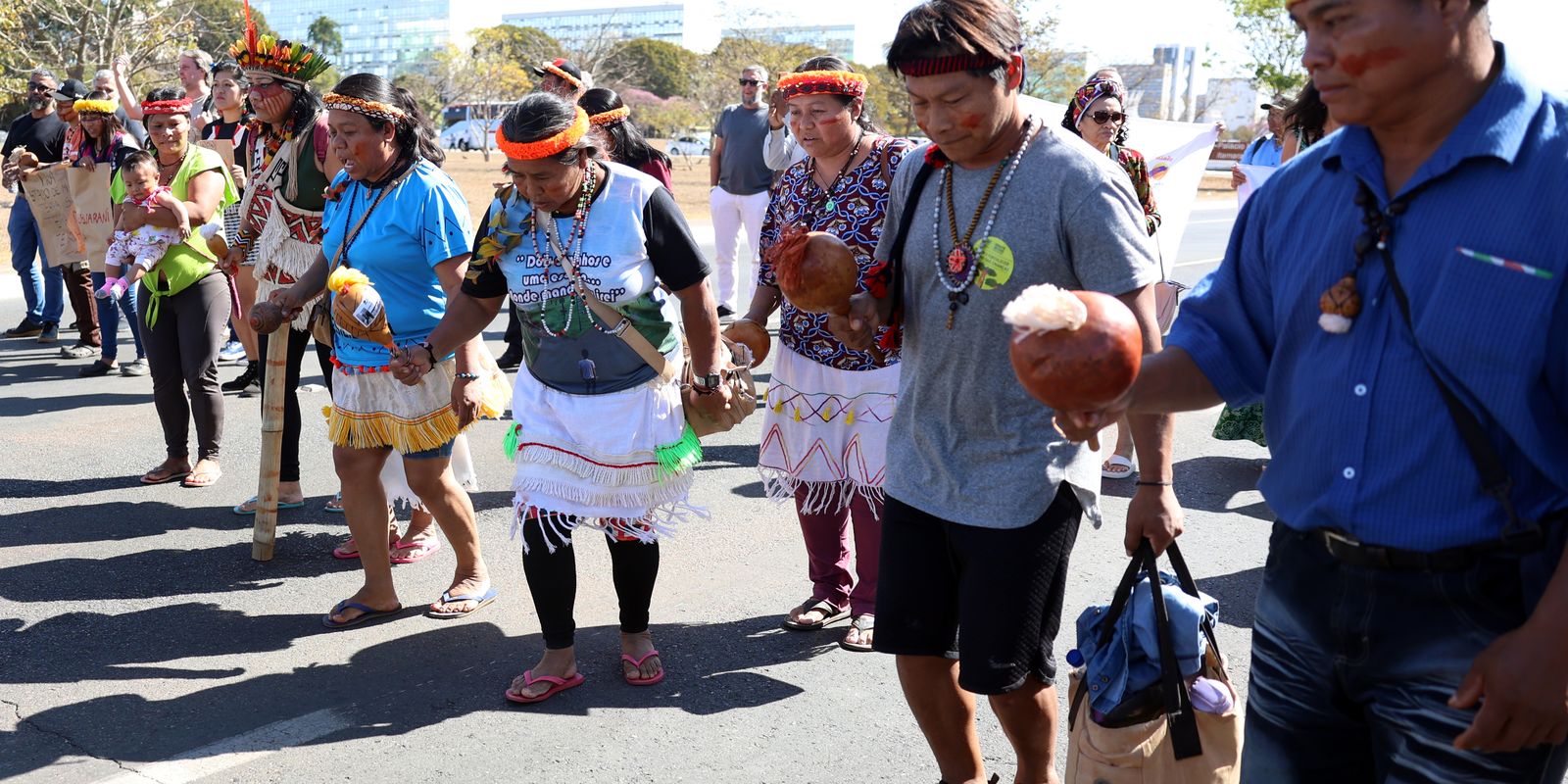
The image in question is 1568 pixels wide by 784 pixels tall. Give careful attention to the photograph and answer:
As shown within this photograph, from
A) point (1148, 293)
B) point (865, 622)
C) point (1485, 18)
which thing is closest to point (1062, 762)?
point (865, 622)

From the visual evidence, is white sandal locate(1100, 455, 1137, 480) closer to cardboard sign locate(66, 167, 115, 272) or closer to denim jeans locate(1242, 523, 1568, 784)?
denim jeans locate(1242, 523, 1568, 784)

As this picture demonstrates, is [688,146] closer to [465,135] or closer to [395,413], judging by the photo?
[465,135]

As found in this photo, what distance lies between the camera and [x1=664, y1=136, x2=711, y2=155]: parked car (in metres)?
54.4

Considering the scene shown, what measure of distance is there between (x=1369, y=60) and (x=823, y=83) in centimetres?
275

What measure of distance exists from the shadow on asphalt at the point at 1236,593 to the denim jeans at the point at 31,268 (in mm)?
8573

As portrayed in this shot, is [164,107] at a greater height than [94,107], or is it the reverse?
[164,107]

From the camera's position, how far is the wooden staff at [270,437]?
5.26 m

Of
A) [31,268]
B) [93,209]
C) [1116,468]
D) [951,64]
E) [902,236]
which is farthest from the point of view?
[31,268]

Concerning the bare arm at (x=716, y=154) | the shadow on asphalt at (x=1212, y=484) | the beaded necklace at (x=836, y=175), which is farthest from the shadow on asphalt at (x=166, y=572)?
the bare arm at (x=716, y=154)

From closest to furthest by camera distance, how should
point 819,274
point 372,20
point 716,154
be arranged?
point 819,274, point 716,154, point 372,20

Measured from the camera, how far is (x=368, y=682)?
4.23 m

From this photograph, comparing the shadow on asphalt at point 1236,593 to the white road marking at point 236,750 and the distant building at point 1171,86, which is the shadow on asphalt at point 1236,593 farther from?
the distant building at point 1171,86

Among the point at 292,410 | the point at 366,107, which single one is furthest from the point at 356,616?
the point at 366,107

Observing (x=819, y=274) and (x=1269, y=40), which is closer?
(x=819, y=274)
